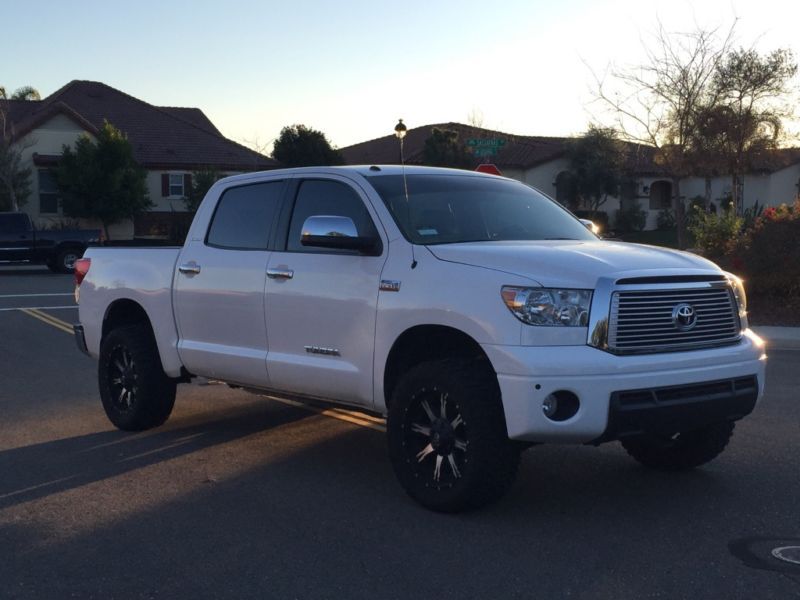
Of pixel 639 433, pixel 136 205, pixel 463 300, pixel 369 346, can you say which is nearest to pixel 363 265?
pixel 369 346

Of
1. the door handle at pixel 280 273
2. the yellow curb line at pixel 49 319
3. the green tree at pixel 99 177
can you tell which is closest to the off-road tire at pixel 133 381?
the door handle at pixel 280 273

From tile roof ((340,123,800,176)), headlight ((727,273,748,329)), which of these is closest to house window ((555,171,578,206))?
tile roof ((340,123,800,176))

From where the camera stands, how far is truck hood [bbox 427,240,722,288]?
5527 millimetres

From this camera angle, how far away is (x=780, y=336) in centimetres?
1511

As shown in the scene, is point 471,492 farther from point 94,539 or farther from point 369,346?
point 94,539

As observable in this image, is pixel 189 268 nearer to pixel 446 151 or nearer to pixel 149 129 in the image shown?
pixel 446 151

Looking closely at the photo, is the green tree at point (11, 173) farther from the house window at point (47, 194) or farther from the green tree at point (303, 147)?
the green tree at point (303, 147)

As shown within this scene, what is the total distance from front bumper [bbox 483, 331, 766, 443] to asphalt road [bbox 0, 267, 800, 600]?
1.95 ft

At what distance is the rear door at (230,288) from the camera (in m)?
7.27

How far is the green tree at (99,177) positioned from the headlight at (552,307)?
39.0m

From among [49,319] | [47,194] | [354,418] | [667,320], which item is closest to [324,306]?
[667,320]

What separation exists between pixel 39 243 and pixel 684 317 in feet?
95.9

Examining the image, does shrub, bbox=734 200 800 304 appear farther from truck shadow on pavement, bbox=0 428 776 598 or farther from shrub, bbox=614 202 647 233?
shrub, bbox=614 202 647 233

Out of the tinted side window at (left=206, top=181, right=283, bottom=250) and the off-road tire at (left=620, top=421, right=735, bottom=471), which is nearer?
the off-road tire at (left=620, top=421, right=735, bottom=471)
